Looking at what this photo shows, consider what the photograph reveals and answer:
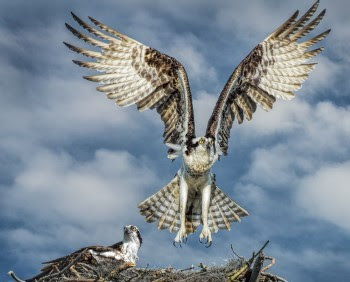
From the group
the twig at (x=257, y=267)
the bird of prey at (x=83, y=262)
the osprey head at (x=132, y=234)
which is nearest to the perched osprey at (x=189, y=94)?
the osprey head at (x=132, y=234)

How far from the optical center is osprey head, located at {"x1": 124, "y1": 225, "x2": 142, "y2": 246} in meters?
11.0

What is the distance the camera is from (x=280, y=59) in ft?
45.6

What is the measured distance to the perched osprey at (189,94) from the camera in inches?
493

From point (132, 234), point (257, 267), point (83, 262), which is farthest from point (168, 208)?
point (257, 267)

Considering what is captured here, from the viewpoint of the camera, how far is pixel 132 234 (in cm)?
1105

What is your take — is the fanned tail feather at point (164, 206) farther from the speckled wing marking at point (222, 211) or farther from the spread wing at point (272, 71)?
the spread wing at point (272, 71)

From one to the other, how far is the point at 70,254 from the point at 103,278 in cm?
84

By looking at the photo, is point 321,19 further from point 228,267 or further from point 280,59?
point 228,267

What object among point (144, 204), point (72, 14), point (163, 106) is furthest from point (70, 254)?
point (72, 14)

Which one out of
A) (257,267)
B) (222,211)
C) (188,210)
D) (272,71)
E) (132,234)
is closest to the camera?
(257,267)

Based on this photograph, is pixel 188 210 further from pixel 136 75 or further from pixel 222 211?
A: pixel 136 75

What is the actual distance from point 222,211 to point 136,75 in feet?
9.26

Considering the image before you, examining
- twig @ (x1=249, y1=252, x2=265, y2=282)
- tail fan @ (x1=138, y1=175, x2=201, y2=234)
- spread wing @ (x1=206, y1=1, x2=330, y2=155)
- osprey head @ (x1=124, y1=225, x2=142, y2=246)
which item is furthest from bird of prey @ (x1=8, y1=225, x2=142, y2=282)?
spread wing @ (x1=206, y1=1, x2=330, y2=155)

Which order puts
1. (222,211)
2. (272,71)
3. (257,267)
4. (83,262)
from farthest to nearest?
(272,71)
(222,211)
(83,262)
(257,267)
